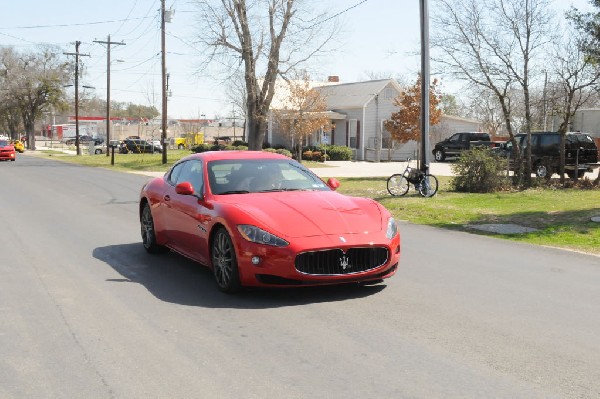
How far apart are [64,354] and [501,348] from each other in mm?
3239

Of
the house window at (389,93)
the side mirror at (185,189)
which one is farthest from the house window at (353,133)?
the side mirror at (185,189)

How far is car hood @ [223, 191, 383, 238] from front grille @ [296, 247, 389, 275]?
0.65 feet

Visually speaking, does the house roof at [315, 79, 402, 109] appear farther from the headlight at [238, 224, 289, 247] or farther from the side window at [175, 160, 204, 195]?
the headlight at [238, 224, 289, 247]

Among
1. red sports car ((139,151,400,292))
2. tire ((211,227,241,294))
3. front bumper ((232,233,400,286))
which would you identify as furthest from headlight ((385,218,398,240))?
tire ((211,227,241,294))

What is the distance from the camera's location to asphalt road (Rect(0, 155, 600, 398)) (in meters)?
4.53

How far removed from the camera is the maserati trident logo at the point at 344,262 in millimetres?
6703

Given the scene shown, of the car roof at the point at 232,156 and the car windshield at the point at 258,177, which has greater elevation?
the car roof at the point at 232,156

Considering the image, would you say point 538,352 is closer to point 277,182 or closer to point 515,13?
point 277,182

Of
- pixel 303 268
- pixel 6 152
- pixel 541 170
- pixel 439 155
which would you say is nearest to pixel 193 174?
pixel 303 268

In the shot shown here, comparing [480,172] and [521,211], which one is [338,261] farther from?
[480,172]

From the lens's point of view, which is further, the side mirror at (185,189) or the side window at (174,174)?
the side window at (174,174)

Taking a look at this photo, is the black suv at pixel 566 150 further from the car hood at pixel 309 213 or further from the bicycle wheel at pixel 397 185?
the car hood at pixel 309 213

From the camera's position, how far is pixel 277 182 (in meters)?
8.12

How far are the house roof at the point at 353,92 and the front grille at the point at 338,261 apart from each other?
39.3m
